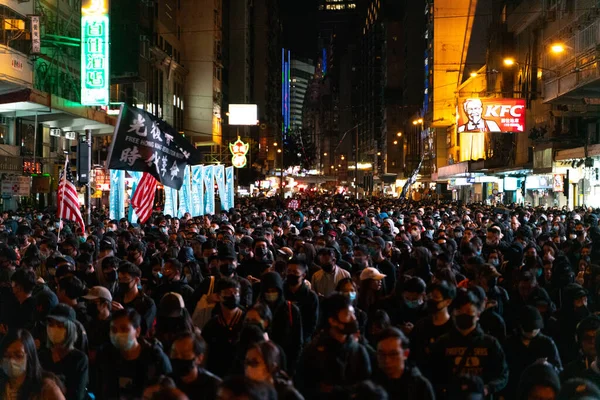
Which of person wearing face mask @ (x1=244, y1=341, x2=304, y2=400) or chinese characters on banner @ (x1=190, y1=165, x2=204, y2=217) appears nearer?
person wearing face mask @ (x1=244, y1=341, x2=304, y2=400)

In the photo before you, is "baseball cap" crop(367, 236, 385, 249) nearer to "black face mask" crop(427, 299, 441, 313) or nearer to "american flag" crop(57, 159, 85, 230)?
"black face mask" crop(427, 299, 441, 313)

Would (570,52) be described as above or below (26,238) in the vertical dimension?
above

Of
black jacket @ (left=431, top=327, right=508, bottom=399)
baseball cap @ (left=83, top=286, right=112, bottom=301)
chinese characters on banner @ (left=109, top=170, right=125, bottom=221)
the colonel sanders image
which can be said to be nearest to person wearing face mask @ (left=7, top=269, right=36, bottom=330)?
baseball cap @ (left=83, top=286, right=112, bottom=301)

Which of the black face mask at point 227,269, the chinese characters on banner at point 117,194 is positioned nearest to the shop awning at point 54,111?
the chinese characters on banner at point 117,194

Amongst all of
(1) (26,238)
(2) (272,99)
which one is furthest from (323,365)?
(2) (272,99)

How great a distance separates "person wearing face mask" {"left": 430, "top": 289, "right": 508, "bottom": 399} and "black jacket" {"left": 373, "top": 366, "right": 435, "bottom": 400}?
737 mm

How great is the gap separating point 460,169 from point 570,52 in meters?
21.0

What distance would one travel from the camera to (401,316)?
7.55m

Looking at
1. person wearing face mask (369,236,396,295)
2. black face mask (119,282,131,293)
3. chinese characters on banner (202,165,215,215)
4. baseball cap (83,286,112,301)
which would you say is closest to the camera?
baseball cap (83,286,112,301)

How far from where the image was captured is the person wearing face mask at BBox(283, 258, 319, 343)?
24.5 ft

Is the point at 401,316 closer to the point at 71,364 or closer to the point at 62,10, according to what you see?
the point at 71,364

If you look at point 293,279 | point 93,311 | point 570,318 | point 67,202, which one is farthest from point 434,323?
point 67,202

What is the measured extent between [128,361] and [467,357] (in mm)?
2336

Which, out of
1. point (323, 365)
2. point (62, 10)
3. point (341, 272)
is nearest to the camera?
point (323, 365)
